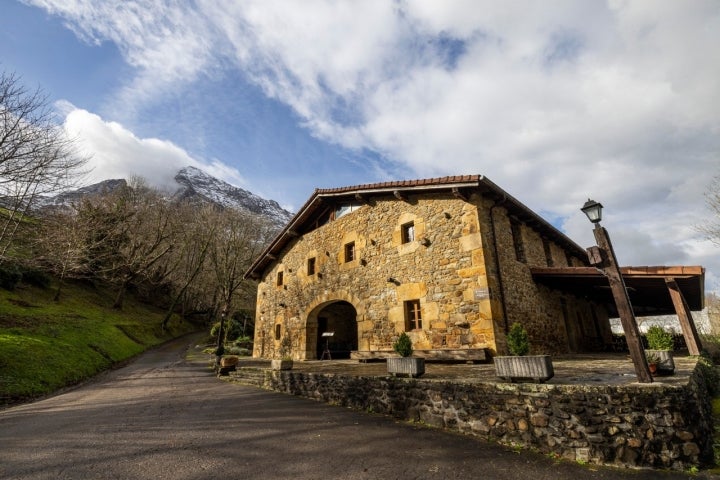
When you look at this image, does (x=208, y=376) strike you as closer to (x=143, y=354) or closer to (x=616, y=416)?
(x=143, y=354)

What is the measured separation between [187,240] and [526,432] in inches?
1286

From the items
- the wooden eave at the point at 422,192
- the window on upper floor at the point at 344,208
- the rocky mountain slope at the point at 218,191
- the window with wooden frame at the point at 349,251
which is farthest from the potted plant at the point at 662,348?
the rocky mountain slope at the point at 218,191

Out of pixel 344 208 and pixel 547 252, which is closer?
pixel 547 252

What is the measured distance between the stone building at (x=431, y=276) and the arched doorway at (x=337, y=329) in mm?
67

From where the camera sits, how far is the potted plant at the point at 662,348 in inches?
204

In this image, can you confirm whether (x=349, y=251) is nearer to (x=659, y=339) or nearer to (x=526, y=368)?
(x=526, y=368)

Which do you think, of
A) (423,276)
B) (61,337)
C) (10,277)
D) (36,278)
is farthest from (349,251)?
(36,278)

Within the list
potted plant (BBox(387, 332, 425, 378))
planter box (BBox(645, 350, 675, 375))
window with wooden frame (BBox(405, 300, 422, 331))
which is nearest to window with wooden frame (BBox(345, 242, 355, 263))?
window with wooden frame (BBox(405, 300, 422, 331))

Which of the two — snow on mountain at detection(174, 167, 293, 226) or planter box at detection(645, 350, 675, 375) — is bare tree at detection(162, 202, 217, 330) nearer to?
planter box at detection(645, 350, 675, 375)

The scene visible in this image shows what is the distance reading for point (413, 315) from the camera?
35.4 feet

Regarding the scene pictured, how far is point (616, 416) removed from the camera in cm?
400

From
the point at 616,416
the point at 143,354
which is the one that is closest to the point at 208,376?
the point at 143,354

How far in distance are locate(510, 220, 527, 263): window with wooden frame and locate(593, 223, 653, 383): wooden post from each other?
231 inches

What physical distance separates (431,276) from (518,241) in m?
3.71
